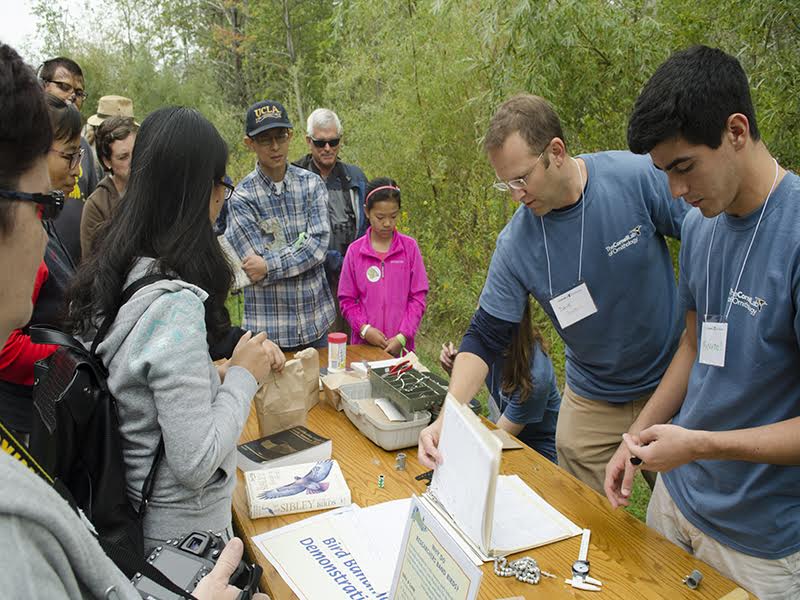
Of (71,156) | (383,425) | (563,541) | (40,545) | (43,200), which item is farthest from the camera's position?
(71,156)

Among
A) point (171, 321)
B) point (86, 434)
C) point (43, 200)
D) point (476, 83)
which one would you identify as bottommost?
point (86, 434)

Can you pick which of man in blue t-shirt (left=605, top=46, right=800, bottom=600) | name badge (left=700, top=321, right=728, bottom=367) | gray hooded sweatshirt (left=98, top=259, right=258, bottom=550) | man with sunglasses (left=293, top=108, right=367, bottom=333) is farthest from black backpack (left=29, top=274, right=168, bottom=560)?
man with sunglasses (left=293, top=108, right=367, bottom=333)

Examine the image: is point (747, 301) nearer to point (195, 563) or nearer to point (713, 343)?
point (713, 343)

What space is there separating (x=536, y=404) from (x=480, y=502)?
1151 millimetres

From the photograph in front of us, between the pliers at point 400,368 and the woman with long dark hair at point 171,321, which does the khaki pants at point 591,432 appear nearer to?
the pliers at point 400,368

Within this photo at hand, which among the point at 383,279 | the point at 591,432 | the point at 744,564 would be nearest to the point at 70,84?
the point at 383,279

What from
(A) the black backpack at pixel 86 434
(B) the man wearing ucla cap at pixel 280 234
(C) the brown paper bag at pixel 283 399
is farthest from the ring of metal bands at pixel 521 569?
(B) the man wearing ucla cap at pixel 280 234

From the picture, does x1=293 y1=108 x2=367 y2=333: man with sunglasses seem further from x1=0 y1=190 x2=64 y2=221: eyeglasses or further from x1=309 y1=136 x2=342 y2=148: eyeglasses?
x1=0 y1=190 x2=64 y2=221: eyeglasses

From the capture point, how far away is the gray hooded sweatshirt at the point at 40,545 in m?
0.55

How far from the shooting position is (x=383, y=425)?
2.04m

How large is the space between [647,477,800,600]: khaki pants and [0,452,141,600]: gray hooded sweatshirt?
4.83 ft

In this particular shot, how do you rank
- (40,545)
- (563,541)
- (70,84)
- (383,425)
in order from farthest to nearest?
(70,84) → (383,425) → (563,541) → (40,545)

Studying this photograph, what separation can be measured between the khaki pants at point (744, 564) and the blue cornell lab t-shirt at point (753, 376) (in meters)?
0.02

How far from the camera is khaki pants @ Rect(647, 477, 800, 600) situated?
1464 mm
